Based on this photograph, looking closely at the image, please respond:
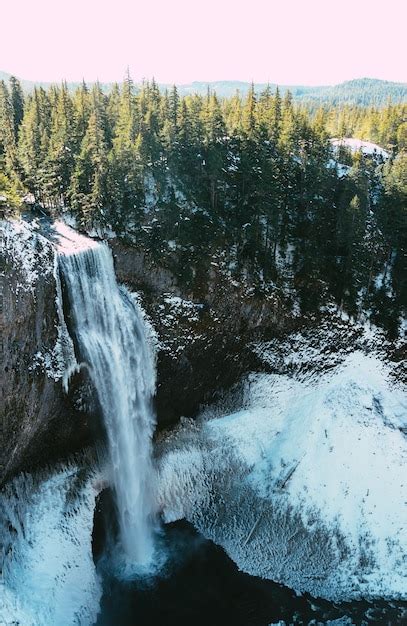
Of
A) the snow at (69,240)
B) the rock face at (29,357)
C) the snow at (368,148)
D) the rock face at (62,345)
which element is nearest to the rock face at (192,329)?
the rock face at (62,345)

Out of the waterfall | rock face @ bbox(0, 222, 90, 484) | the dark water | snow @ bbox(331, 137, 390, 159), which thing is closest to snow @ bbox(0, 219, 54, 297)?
rock face @ bbox(0, 222, 90, 484)

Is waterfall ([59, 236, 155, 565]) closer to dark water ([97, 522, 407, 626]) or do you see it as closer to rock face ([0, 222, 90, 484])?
rock face ([0, 222, 90, 484])

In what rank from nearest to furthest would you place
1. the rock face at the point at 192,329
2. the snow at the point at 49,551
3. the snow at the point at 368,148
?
the snow at the point at 49,551 < the rock face at the point at 192,329 < the snow at the point at 368,148

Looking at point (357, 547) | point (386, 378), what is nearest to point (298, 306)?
point (386, 378)

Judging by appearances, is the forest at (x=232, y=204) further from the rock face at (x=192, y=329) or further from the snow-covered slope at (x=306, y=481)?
the snow-covered slope at (x=306, y=481)

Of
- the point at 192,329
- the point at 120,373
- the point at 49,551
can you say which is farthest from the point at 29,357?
the point at 192,329

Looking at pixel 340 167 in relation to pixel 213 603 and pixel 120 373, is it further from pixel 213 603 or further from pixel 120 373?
pixel 213 603

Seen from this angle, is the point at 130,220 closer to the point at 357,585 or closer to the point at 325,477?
the point at 325,477
